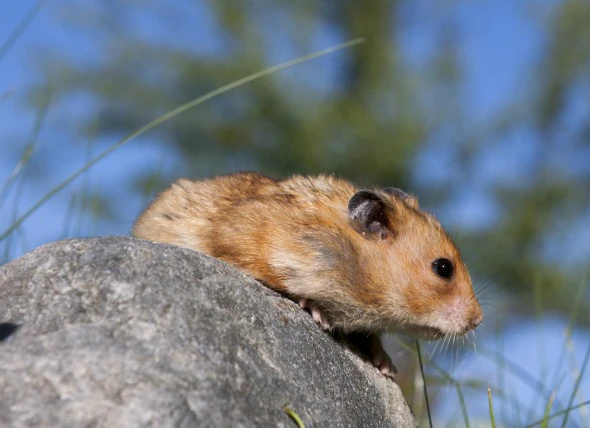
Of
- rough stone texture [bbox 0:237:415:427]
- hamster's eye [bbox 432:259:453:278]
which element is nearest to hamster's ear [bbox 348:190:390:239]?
hamster's eye [bbox 432:259:453:278]

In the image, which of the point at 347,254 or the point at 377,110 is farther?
the point at 377,110

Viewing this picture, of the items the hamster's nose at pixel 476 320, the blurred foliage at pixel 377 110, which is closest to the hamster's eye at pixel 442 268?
the hamster's nose at pixel 476 320

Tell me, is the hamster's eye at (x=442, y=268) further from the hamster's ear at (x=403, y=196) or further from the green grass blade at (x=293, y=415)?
the green grass blade at (x=293, y=415)

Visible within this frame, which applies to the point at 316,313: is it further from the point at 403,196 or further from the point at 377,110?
the point at 377,110

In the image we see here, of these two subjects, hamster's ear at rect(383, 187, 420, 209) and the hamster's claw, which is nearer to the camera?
the hamster's claw

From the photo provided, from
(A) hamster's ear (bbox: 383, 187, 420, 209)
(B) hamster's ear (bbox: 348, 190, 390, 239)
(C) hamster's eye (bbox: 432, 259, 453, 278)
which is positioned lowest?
(C) hamster's eye (bbox: 432, 259, 453, 278)

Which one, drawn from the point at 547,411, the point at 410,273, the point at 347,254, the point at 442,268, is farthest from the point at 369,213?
the point at 547,411

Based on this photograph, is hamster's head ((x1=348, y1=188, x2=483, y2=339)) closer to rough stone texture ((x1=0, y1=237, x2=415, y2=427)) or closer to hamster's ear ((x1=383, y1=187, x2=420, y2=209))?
hamster's ear ((x1=383, y1=187, x2=420, y2=209))

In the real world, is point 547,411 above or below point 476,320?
below
